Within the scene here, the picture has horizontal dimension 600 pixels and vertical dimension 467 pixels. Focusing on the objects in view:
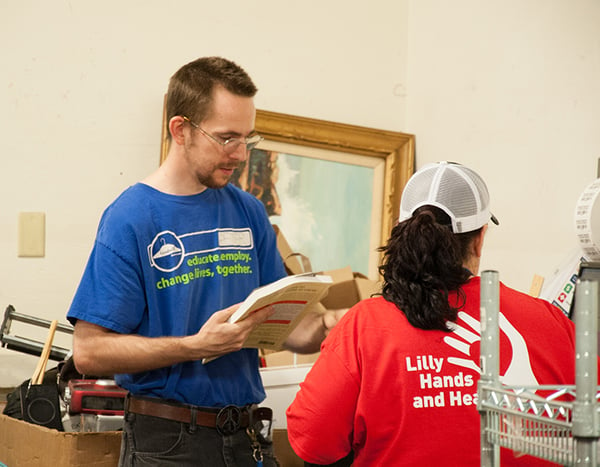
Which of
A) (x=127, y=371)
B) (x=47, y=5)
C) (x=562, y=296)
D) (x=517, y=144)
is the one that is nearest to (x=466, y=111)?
(x=517, y=144)

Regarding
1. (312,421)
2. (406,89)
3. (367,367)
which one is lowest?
(312,421)

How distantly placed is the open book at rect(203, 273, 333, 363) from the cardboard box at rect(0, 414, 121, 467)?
0.54 meters

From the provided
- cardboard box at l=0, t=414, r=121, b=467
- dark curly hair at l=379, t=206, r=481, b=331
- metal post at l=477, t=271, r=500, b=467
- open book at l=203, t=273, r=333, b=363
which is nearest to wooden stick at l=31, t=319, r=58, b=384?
cardboard box at l=0, t=414, r=121, b=467

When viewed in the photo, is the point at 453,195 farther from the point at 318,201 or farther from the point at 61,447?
the point at 318,201

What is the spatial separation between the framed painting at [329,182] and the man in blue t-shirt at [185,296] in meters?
1.33

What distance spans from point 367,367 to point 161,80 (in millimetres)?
2006

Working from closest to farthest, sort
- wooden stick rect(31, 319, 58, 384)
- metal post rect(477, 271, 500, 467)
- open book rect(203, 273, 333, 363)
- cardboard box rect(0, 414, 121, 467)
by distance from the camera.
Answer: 1. metal post rect(477, 271, 500, 467)
2. open book rect(203, 273, 333, 363)
3. cardboard box rect(0, 414, 121, 467)
4. wooden stick rect(31, 319, 58, 384)

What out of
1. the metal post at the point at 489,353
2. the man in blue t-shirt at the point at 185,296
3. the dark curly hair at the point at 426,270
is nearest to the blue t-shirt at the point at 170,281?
the man in blue t-shirt at the point at 185,296

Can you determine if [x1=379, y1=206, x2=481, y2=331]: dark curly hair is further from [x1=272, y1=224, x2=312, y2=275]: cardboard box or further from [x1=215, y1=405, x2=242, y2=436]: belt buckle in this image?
[x1=272, y1=224, x2=312, y2=275]: cardboard box

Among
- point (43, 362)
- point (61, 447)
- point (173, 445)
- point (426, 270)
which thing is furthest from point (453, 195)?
point (43, 362)

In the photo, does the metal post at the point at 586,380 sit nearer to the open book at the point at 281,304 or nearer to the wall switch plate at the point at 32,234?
the open book at the point at 281,304

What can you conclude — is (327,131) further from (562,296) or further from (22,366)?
(22,366)

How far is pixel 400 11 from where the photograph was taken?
3.60 m

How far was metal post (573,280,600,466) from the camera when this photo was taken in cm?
80
